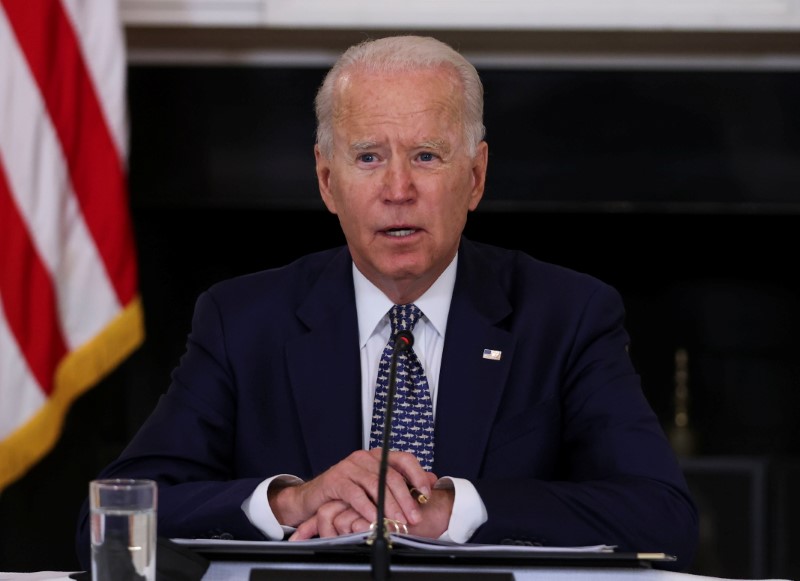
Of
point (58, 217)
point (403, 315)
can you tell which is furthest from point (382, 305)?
point (58, 217)

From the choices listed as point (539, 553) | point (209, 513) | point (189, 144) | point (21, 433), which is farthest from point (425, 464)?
point (189, 144)

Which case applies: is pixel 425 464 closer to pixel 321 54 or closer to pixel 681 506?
pixel 681 506

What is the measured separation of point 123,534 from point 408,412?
923 mm

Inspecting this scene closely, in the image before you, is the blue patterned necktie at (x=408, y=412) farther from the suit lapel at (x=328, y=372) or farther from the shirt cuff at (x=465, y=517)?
the shirt cuff at (x=465, y=517)

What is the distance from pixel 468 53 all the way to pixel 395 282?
1856 millimetres

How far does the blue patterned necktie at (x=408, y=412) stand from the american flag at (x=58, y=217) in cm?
139

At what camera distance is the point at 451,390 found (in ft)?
7.30

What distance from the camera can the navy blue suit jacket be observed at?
216 cm

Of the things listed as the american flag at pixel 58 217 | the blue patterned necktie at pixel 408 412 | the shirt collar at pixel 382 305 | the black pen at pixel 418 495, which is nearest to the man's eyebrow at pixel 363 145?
the shirt collar at pixel 382 305

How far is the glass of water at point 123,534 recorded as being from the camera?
4.48 feet

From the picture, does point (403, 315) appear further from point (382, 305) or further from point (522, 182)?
point (522, 182)

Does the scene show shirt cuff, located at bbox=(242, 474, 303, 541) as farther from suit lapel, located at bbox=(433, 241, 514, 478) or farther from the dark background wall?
the dark background wall

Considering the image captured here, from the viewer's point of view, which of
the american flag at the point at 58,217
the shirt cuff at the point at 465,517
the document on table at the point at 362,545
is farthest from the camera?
the american flag at the point at 58,217

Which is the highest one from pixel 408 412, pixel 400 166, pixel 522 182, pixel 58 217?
pixel 522 182
